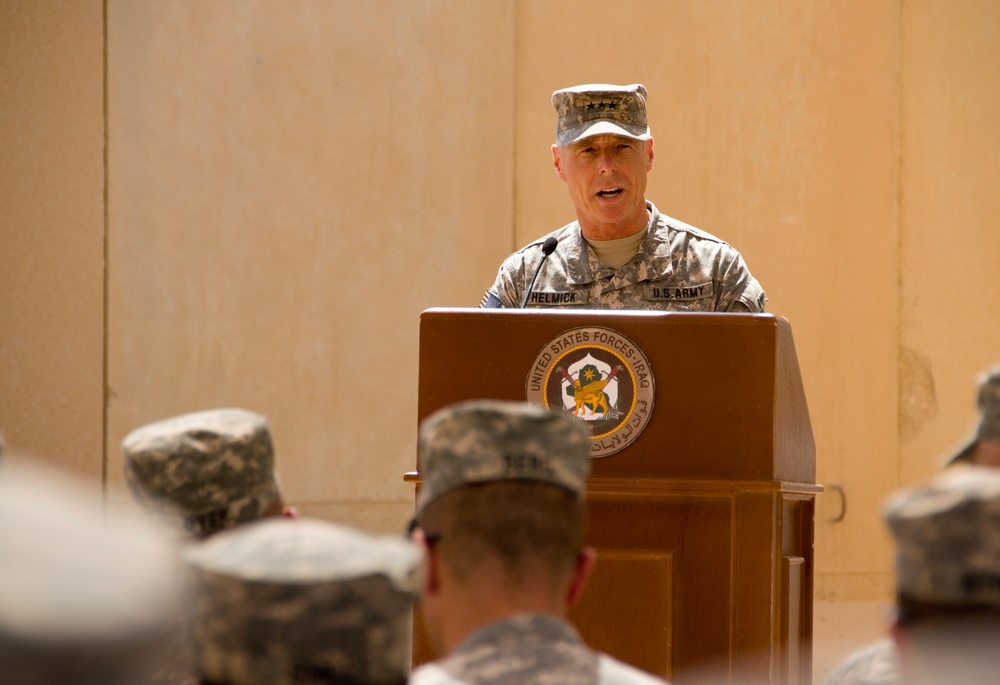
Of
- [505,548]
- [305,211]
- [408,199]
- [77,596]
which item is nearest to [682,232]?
[408,199]

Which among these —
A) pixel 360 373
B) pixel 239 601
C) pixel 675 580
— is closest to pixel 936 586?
pixel 239 601

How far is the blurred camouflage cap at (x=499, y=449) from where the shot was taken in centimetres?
152

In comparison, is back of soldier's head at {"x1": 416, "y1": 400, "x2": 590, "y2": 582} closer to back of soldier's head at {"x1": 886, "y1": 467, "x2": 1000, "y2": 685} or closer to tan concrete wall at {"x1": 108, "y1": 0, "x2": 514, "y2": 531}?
back of soldier's head at {"x1": 886, "y1": 467, "x2": 1000, "y2": 685}

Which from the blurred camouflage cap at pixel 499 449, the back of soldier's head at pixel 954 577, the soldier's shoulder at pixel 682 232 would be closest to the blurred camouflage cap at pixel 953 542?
the back of soldier's head at pixel 954 577

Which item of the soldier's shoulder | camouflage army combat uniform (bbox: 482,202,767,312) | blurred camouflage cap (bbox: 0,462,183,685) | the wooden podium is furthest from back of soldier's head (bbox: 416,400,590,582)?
the soldier's shoulder

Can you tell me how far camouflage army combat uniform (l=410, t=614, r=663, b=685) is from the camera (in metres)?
1.36

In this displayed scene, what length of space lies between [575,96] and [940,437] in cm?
275

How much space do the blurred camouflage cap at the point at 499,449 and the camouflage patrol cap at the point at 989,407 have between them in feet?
2.01

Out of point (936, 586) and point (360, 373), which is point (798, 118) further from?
point (936, 586)

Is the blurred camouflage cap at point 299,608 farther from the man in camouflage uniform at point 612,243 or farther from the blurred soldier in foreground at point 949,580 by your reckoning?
the man in camouflage uniform at point 612,243

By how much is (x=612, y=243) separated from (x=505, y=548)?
2.38 meters

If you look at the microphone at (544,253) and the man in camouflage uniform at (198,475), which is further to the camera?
the microphone at (544,253)

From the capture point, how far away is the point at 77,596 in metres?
0.95

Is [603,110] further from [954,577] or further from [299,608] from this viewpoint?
[299,608]
